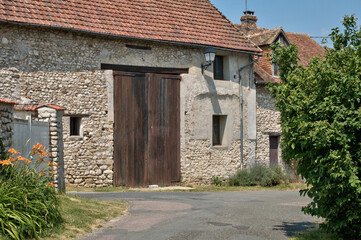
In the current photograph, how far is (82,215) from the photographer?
984 cm

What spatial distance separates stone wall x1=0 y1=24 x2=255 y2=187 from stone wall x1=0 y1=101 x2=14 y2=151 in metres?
6.82

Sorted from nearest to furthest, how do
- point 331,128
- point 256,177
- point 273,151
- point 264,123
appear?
point 331,128
point 256,177
point 264,123
point 273,151

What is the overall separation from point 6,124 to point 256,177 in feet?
43.3

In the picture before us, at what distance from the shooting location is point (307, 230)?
9.32 meters

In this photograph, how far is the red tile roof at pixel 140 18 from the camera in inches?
648

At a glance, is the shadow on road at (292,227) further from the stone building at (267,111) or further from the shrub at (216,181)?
the stone building at (267,111)

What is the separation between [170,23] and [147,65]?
234 cm

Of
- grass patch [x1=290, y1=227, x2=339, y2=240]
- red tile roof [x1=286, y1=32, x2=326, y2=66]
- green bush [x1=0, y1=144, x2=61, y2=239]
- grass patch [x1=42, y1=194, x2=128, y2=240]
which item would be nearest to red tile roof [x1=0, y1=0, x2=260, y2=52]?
red tile roof [x1=286, y1=32, x2=326, y2=66]

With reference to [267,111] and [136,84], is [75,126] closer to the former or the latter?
[136,84]

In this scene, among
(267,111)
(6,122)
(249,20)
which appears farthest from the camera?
(249,20)

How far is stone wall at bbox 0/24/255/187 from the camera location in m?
16.3

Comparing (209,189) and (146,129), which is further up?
(146,129)

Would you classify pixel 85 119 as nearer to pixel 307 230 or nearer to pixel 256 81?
pixel 256 81

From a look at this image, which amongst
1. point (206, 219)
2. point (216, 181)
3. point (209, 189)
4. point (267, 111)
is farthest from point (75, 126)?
point (267, 111)
